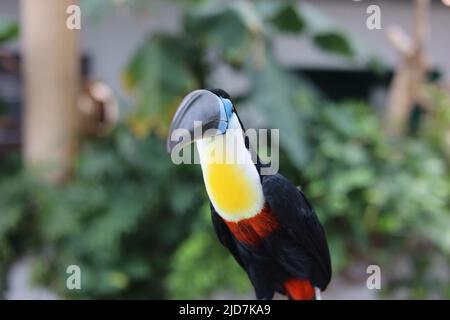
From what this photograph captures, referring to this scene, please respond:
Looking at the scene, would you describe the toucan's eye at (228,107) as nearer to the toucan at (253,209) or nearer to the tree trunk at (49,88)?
the toucan at (253,209)

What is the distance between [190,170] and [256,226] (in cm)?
166

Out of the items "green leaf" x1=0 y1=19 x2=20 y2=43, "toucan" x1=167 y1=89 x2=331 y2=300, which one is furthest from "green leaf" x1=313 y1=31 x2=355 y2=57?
"toucan" x1=167 y1=89 x2=331 y2=300

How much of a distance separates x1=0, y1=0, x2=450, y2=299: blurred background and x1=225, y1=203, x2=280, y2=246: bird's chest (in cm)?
129

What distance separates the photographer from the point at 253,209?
0.60 m

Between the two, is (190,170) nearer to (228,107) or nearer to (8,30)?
(8,30)

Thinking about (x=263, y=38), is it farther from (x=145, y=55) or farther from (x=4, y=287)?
(x=4, y=287)

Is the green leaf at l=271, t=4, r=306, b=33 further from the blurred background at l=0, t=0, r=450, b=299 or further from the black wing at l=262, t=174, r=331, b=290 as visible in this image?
the black wing at l=262, t=174, r=331, b=290

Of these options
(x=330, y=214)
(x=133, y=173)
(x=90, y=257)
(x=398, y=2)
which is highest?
(x=398, y=2)

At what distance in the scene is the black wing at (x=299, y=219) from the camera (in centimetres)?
60

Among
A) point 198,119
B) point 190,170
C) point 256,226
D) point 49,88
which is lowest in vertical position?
point 190,170

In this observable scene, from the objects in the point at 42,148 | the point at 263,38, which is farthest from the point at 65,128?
the point at 263,38

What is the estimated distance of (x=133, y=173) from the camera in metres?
2.29

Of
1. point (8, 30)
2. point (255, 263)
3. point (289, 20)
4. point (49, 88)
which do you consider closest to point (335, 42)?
point (289, 20)
